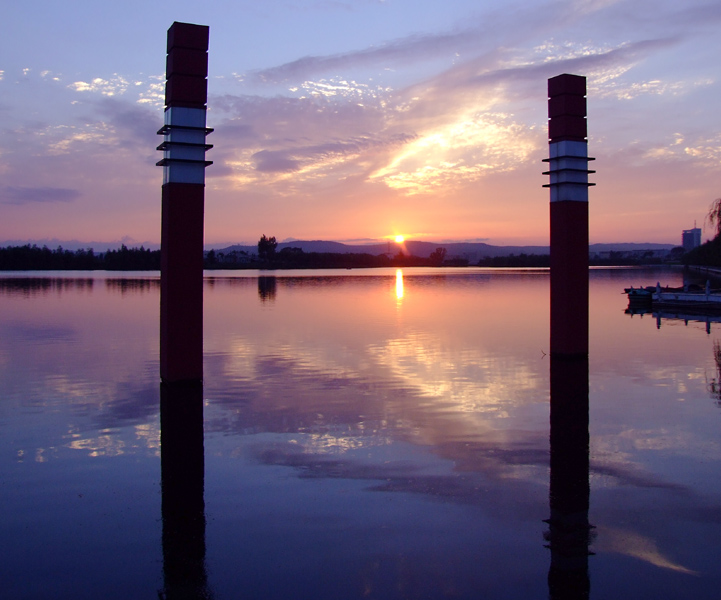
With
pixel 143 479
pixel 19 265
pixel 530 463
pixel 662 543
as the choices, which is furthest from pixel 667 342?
pixel 19 265

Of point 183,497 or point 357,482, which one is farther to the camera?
point 357,482

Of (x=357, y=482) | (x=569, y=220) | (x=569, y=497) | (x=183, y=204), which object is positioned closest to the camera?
(x=569, y=497)

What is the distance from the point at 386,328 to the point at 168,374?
11.3 meters

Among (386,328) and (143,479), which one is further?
(386,328)

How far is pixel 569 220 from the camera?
14.5 m

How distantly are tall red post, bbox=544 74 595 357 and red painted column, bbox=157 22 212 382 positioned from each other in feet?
26.8

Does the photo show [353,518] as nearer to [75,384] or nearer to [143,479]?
[143,479]

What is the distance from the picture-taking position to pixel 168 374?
38.3 feet

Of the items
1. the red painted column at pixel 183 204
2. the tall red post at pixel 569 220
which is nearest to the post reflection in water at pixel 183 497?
the red painted column at pixel 183 204

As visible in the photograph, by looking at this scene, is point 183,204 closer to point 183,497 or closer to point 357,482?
point 183,497

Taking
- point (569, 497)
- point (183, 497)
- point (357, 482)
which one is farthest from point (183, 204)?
point (569, 497)

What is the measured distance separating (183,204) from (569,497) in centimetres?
866

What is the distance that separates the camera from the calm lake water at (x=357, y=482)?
14.8 ft

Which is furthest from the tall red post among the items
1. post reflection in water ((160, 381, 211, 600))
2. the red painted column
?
post reflection in water ((160, 381, 211, 600))
